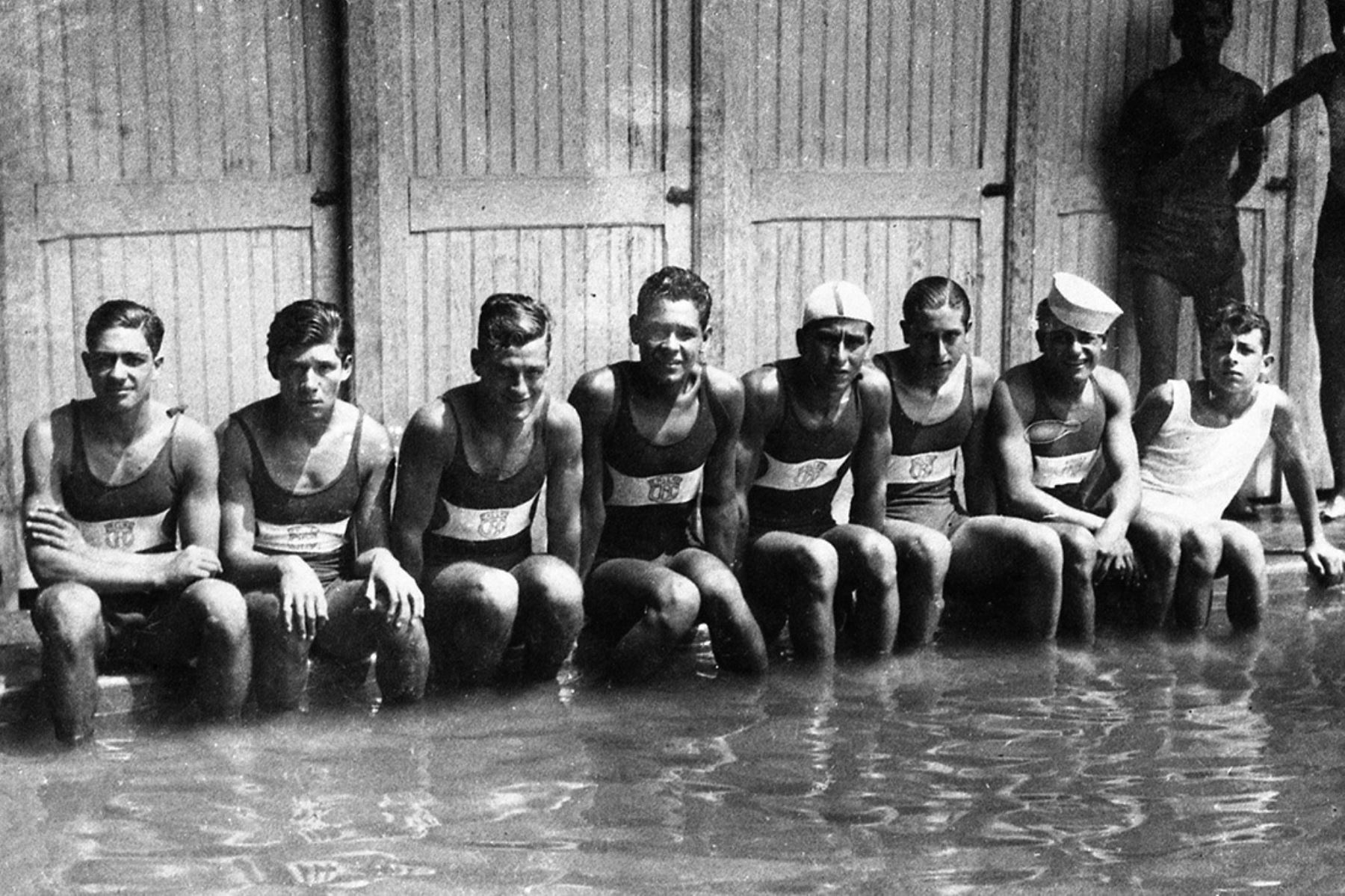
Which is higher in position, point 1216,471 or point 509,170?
point 509,170

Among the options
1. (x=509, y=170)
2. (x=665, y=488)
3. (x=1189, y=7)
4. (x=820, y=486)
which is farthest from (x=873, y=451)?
(x=1189, y=7)

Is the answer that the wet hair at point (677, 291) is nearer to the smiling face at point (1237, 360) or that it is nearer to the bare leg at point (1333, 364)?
the smiling face at point (1237, 360)

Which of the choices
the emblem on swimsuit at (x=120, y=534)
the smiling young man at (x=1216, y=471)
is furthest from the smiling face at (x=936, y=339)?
the emblem on swimsuit at (x=120, y=534)

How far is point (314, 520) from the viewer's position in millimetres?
6098

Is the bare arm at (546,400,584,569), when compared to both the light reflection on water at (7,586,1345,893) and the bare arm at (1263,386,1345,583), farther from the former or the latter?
the bare arm at (1263,386,1345,583)

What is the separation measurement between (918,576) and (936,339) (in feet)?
2.57

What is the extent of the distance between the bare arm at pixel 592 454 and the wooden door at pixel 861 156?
182 centimetres

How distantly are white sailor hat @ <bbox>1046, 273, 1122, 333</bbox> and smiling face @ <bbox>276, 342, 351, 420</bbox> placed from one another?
2.39 metres

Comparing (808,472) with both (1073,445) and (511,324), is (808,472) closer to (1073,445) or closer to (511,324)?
(1073,445)

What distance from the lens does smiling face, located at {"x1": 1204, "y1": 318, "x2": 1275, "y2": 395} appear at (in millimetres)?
7188

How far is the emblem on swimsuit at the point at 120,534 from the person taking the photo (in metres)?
5.92

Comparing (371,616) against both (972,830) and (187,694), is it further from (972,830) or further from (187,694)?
(972,830)

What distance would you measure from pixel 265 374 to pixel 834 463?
2163 millimetres

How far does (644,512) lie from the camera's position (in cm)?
652
